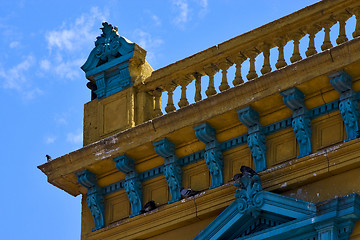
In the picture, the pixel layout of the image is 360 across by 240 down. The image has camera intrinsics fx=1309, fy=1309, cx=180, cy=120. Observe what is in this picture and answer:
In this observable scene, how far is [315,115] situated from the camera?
46.0 ft

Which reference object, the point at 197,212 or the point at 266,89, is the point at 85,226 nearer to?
the point at 197,212

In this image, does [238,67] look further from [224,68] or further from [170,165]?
[170,165]

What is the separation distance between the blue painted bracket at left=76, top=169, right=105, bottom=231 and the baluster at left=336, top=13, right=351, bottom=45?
11.3 ft

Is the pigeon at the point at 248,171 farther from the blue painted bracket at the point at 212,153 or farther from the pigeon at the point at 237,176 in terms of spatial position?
the blue painted bracket at the point at 212,153

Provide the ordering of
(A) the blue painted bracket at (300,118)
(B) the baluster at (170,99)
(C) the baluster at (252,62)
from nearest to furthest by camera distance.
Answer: (A) the blue painted bracket at (300,118) < (C) the baluster at (252,62) < (B) the baluster at (170,99)

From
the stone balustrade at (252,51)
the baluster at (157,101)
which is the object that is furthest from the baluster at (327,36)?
the baluster at (157,101)

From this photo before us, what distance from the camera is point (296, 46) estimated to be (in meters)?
14.5

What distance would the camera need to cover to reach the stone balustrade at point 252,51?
1427cm

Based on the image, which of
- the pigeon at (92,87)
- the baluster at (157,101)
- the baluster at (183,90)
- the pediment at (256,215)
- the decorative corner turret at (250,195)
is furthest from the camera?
the pigeon at (92,87)

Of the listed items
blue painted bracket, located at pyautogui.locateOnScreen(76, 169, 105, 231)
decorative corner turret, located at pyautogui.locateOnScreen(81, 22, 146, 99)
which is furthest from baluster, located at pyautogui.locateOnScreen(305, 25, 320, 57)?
blue painted bracket, located at pyautogui.locateOnScreen(76, 169, 105, 231)

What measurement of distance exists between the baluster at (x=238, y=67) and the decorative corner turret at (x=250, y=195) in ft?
4.26

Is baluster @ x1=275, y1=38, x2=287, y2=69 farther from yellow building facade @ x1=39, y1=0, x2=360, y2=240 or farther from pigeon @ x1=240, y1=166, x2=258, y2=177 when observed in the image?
pigeon @ x1=240, y1=166, x2=258, y2=177

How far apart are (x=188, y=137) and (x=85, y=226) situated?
5.85ft

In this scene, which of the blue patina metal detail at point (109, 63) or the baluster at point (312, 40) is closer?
the baluster at point (312, 40)
